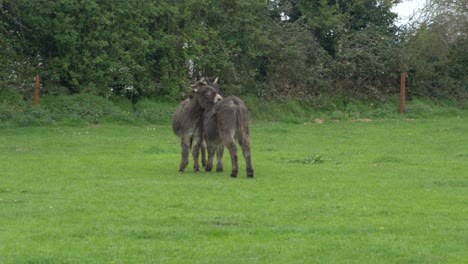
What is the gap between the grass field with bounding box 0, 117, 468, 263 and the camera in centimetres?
977

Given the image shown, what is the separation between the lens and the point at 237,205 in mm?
12938

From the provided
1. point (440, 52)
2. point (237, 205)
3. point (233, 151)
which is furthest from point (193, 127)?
point (440, 52)

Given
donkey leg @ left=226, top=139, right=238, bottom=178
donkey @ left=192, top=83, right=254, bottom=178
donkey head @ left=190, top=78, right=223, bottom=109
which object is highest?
donkey head @ left=190, top=78, right=223, bottom=109

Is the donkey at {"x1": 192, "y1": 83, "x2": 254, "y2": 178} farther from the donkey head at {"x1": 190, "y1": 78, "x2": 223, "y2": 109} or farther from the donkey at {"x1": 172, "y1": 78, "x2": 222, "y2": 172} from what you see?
the donkey at {"x1": 172, "y1": 78, "x2": 222, "y2": 172}

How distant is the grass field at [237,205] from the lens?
9.77 metres

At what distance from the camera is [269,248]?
988 cm

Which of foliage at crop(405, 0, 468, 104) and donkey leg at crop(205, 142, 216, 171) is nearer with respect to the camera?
donkey leg at crop(205, 142, 216, 171)

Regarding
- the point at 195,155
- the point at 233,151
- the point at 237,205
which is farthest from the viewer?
the point at 195,155

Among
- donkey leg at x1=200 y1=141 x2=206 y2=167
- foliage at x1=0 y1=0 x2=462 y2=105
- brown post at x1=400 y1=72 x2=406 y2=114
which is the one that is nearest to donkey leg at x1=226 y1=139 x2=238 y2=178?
donkey leg at x1=200 y1=141 x2=206 y2=167

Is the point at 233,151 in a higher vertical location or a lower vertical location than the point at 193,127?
lower

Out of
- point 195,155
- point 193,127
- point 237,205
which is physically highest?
point 193,127

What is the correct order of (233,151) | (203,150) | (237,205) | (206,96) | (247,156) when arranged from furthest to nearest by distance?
(203,150), (206,96), (247,156), (233,151), (237,205)

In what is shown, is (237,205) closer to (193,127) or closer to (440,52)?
(193,127)

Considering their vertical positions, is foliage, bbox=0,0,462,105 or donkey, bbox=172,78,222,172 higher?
foliage, bbox=0,0,462,105
